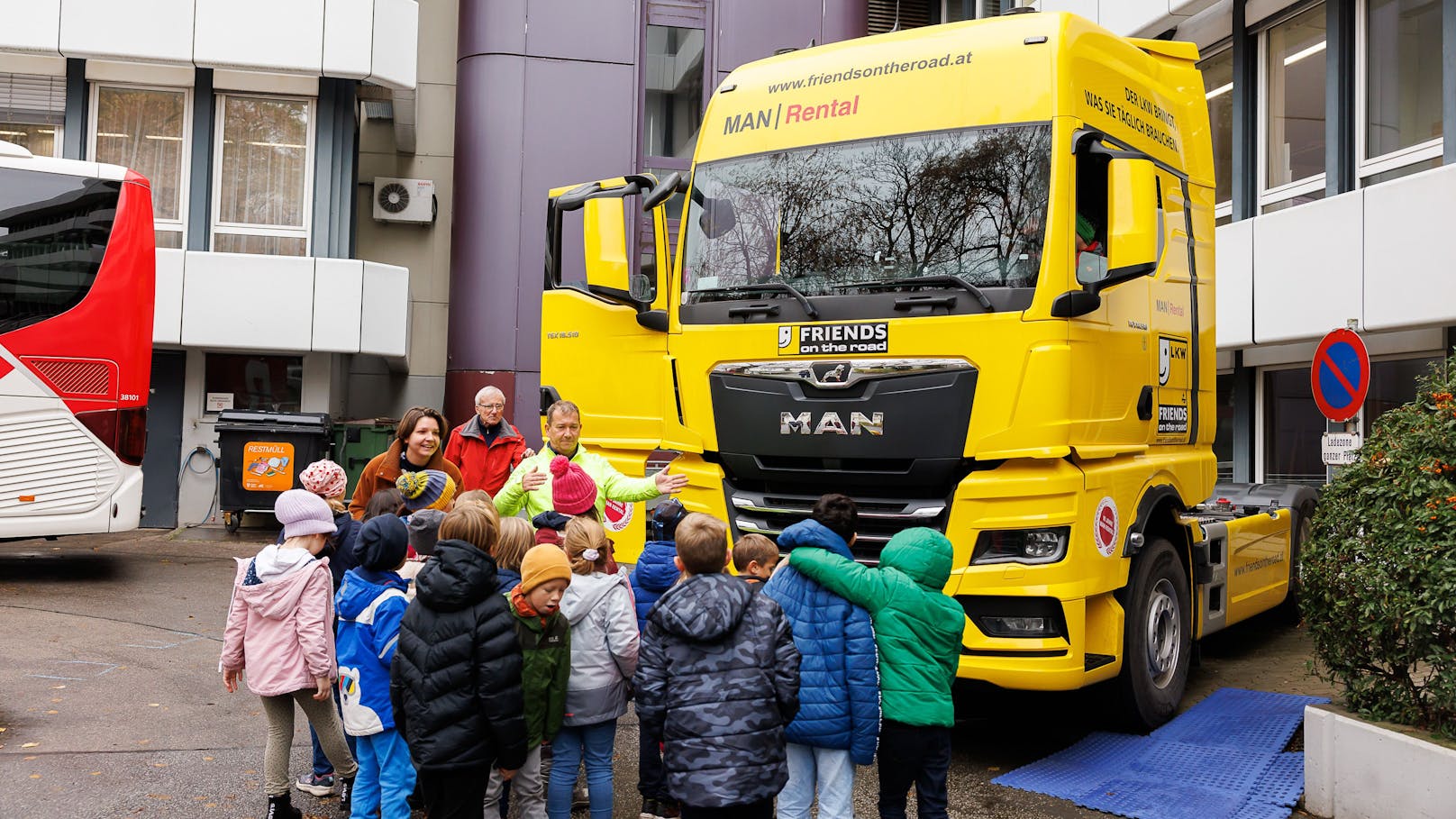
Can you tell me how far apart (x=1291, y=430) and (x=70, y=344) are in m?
12.3

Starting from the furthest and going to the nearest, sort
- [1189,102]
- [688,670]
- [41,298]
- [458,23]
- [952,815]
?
[458,23]
[41,298]
[1189,102]
[952,815]
[688,670]

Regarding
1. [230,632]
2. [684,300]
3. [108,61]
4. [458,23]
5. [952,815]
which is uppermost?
[458,23]

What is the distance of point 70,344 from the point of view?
34.6ft

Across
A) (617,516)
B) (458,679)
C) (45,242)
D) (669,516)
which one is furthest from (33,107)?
(458,679)

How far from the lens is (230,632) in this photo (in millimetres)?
5031

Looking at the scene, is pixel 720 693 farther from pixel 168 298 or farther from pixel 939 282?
pixel 168 298

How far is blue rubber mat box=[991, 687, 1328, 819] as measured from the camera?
5461 millimetres

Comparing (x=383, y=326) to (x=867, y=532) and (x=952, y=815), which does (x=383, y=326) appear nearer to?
(x=867, y=532)

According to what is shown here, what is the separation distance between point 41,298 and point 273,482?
178 inches

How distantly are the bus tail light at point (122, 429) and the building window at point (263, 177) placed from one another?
5857 millimetres

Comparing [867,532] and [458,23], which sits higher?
[458,23]

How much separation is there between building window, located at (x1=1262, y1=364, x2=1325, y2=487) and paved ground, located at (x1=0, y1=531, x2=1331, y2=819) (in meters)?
3.52

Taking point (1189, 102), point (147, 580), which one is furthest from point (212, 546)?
point (1189, 102)

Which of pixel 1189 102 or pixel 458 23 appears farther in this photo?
pixel 458 23
